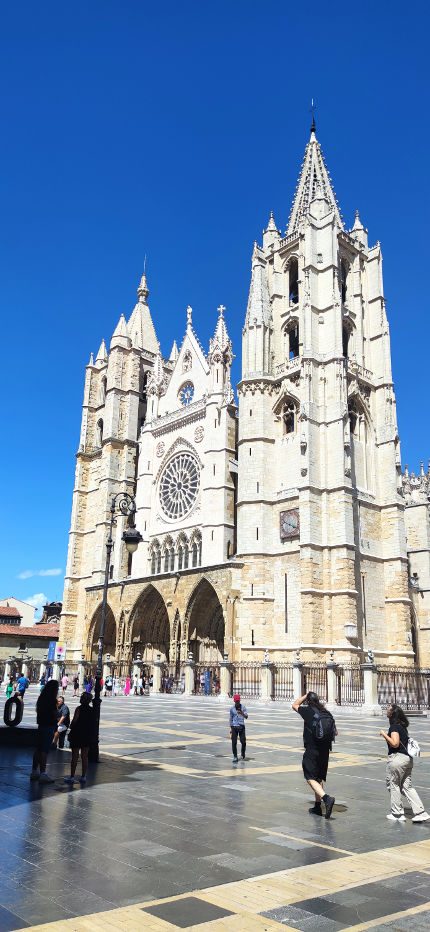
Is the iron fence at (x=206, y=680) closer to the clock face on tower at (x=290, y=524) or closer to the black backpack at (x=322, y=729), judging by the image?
the clock face on tower at (x=290, y=524)

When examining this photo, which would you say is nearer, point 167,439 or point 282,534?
point 282,534

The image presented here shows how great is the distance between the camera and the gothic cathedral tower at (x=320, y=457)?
33.9 m

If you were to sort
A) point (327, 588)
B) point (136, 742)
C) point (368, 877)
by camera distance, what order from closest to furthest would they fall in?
point (368, 877) → point (136, 742) → point (327, 588)

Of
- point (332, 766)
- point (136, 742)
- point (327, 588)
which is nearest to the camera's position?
point (332, 766)

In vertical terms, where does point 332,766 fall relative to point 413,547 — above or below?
below

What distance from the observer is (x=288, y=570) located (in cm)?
3531

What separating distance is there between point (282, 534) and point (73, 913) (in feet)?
105

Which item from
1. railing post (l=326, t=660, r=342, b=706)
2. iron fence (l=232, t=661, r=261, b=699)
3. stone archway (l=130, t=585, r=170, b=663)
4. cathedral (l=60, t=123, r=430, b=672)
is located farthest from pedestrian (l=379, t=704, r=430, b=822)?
stone archway (l=130, t=585, r=170, b=663)

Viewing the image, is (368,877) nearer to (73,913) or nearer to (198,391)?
(73,913)

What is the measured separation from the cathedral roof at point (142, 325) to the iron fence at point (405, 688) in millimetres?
35098

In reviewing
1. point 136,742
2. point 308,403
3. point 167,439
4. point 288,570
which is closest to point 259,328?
point 308,403

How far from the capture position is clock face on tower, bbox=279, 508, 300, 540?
35.3 m

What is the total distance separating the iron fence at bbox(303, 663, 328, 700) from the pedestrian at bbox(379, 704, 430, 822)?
2122cm

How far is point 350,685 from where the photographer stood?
91.8 feet
